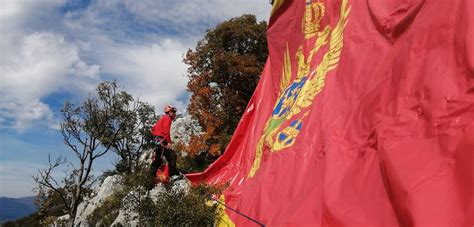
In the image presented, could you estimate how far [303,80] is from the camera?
6.69m

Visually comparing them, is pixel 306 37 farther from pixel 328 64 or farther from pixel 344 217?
pixel 344 217

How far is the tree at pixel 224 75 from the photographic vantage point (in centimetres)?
1669

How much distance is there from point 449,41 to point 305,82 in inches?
130

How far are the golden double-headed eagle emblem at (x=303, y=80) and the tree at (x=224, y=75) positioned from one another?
8806mm

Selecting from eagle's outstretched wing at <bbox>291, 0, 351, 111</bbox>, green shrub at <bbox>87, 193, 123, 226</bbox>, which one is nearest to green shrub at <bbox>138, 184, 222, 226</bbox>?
eagle's outstretched wing at <bbox>291, 0, 351, 111</bbox>

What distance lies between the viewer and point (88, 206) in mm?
15852

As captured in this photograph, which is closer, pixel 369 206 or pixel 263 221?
pixel 369 206

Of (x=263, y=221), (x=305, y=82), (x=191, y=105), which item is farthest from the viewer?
(x=191, y=105)

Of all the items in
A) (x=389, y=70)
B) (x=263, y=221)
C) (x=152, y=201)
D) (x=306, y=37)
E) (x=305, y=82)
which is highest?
(x=306, y=37)

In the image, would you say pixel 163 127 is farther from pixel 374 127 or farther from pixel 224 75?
pixel 224 75

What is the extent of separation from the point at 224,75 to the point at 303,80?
35.8 feet

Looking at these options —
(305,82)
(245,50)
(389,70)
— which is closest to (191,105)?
(245,50)

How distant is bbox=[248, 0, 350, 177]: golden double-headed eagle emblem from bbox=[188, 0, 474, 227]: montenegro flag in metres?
0.03

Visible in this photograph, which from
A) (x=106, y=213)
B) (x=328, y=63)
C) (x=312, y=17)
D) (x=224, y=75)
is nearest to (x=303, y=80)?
(x=328, y=63)
